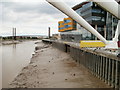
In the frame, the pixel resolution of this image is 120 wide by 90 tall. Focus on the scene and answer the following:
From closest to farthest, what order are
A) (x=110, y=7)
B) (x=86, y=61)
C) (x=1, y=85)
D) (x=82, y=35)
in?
(x=110, y=7), (x=1, y=85), (x=86, y=61), (x=82, y=35)

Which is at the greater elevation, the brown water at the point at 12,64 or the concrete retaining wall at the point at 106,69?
the concrete retaining wall at the point at 106,69

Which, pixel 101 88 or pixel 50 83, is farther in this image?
pixel 50 83

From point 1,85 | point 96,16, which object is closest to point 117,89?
point 1,85

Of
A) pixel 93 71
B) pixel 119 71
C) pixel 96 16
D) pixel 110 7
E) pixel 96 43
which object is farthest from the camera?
pixel 96 16

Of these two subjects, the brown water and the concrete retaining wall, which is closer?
the concrete retaining wall

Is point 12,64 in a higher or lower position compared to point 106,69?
lower

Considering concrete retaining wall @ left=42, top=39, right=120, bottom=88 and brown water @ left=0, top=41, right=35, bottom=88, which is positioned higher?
concrete retaining wall @ left=42, top=39, right=120, bottom=88

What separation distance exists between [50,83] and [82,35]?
1565 inches

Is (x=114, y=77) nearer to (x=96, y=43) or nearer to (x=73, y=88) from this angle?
(x=73, y=88)

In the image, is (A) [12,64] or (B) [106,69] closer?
(B) [106,69]

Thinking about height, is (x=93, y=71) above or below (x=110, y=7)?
below

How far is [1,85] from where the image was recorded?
10.5 metres

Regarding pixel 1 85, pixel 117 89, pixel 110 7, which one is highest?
pixel 110 7

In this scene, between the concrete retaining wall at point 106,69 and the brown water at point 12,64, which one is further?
the brown water at point 12,64
